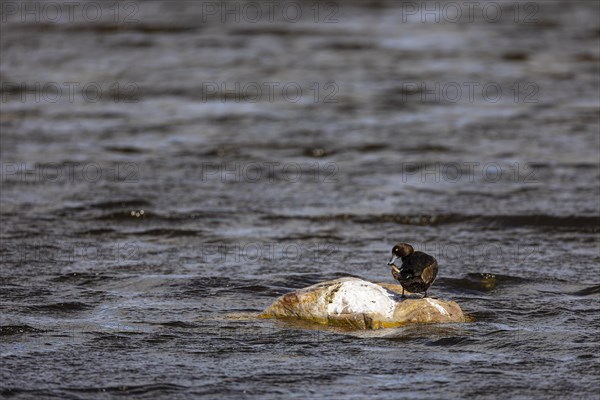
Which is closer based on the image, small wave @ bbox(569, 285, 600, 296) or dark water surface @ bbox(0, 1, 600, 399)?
dark water surface @ bbox(0, 1, 600, 399)

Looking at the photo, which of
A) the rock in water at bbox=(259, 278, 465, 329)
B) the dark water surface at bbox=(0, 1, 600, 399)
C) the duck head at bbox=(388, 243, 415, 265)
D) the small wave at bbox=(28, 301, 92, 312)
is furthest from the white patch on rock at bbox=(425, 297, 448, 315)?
the small wave at bbox=(28, 301, 92, 312)

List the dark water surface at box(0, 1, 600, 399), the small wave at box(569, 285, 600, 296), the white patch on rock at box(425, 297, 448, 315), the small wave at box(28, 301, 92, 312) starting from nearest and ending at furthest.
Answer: the dark water surface at box(0, 1, 600, 399)
the white patch on rock at box(425, 297, 448, 315)
the small wave at box(28, 301, 92, 312)
the small wave at box(569, 285, 600, 296)

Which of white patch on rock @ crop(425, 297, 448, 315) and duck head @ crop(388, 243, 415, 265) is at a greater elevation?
duck head @ crop(388, 243, 415, 265)

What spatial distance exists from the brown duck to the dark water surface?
307 millimetres

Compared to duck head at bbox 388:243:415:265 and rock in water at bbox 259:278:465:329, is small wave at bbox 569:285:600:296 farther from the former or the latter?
duck head at bbox 388:243:415:265

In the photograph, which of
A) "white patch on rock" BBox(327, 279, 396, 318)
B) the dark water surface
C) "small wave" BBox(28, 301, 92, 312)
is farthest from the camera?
"small wave" BBox(28, 301, 92, 312)

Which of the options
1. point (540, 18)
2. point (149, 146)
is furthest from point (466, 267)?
point (540, 18)

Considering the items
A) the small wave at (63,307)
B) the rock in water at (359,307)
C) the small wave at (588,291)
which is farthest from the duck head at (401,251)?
the small wave at (63,307)

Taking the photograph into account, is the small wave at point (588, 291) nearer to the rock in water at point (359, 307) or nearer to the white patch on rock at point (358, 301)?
the rock in water at point (359, 307)

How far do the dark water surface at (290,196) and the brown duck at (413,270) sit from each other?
307 mm

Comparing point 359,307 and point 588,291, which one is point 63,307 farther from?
point 588,291

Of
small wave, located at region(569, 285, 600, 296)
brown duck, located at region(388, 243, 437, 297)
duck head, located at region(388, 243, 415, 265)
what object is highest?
duck head, located at region(388, 243, 415, 265)

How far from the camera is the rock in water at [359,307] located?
8.38 meters

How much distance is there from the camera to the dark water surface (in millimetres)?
7852
